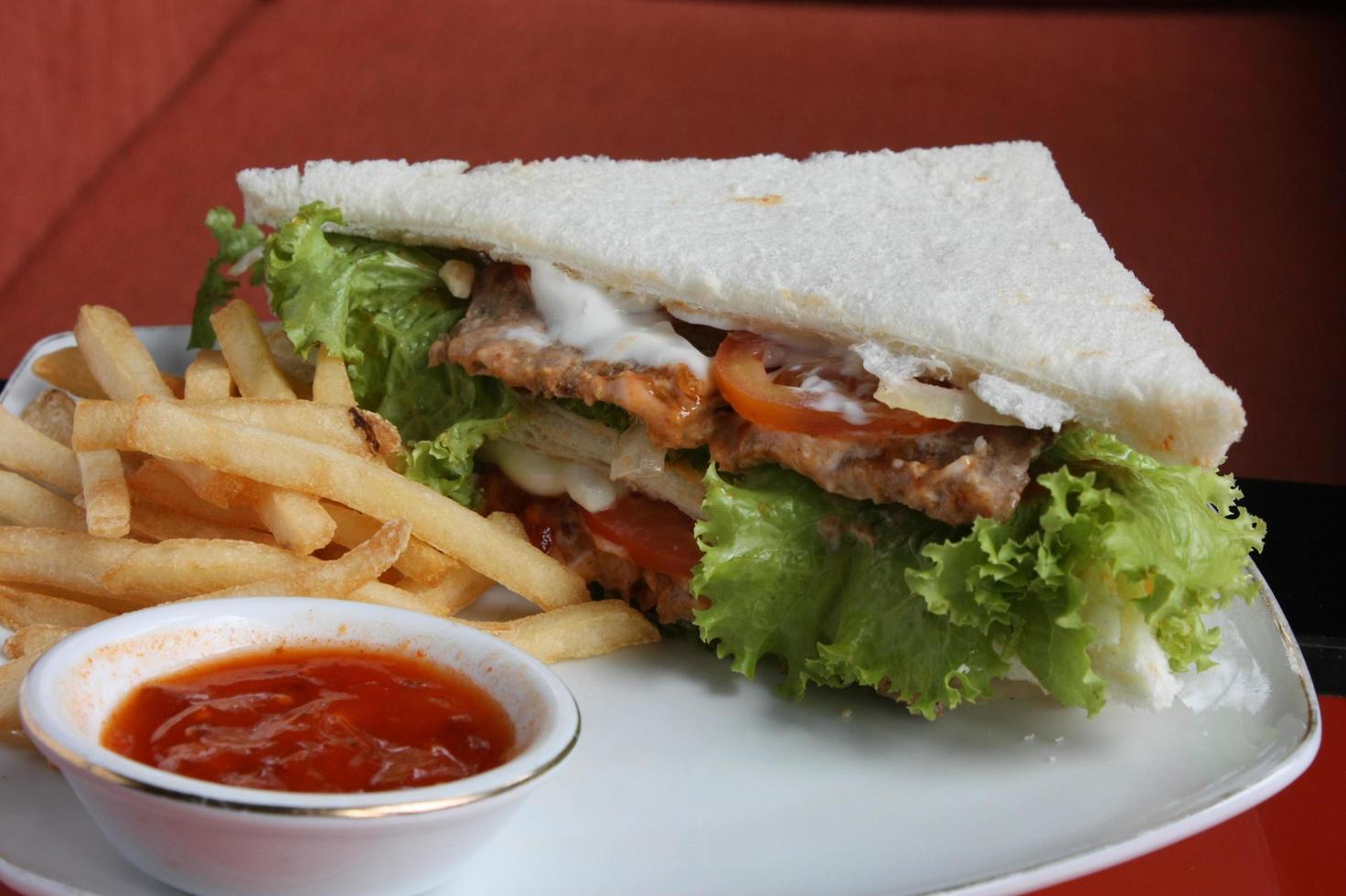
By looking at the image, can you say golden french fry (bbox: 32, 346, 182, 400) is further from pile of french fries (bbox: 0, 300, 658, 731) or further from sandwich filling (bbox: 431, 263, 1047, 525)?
sandwich filling (bbox: 431, 263, 1047, 525)

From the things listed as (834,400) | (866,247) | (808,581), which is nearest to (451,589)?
(808,581)

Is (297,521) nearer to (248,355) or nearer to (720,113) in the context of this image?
(248,355)

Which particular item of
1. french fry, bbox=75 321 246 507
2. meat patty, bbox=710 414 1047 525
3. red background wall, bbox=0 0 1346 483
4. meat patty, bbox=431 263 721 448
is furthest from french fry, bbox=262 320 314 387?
red background wall, bbox=0 0 1346 483

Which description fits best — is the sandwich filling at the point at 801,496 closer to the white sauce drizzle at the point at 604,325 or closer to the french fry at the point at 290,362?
the white sauce drizzle at the point at 604,325

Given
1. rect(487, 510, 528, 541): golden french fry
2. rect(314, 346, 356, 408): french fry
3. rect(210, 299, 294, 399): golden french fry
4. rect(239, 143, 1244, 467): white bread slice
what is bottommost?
rect(487, 510, 528, 541): golden french fry

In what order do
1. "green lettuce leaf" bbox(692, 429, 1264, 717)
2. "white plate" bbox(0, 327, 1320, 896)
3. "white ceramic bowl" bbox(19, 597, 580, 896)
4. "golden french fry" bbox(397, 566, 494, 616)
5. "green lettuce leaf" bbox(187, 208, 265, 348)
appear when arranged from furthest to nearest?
1. "green lettuce leaf" bbox(187, 208, 265, 348)
2. "golden french fry" bbox(397, 566, 494, 616)
3. "green lettuce leaf" bbox(692, 429, 1264, 717)
4. "white plate" bbox(0, 327, 1320, 896)
5. "white ceramic bowl" bbox(19, 597, 580, 896)

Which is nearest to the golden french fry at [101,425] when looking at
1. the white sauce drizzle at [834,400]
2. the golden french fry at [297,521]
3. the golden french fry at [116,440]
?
the golden french fry at [116,440]

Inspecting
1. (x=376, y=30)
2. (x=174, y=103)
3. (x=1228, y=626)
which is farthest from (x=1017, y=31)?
(x=1228, y=626)
